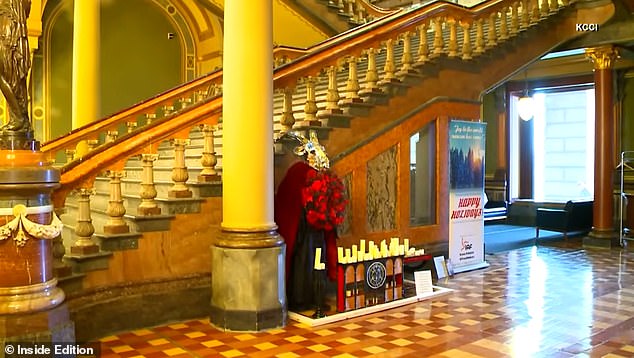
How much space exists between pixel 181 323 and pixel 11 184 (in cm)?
188

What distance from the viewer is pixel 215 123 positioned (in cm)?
514

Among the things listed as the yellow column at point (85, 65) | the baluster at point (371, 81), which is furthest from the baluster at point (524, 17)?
the yellow column at point (85, 65)

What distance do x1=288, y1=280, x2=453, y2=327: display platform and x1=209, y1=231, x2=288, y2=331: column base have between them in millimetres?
223

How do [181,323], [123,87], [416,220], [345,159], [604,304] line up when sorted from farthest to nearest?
[123,87], [416,220], [345,159], [604,304], [181,323]

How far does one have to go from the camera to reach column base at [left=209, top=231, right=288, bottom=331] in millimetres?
4578

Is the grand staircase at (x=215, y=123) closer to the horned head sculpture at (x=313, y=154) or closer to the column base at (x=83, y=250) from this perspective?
the column base at (x=83, y=250)

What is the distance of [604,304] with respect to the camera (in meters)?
5.46

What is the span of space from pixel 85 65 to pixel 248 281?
449cm

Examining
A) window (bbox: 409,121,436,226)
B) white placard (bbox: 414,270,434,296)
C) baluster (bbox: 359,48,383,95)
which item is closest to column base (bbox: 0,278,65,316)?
white placard (bbox: 414,270,434,296)

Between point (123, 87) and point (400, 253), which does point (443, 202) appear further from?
point (123, 87)

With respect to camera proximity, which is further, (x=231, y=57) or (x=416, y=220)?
(x=416, y=220)

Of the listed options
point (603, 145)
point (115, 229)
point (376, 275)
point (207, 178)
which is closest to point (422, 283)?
point (376, 275)

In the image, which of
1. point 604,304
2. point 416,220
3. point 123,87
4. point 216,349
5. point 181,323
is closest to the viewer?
point 216,349

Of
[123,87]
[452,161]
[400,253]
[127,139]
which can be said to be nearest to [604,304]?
[400,253]
